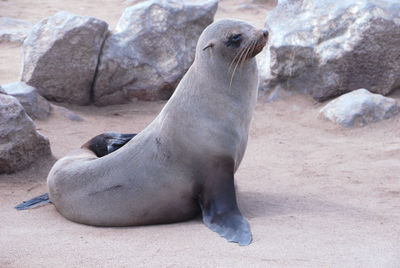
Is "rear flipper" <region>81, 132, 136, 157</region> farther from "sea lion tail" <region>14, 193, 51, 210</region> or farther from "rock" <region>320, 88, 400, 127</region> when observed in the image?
"rock" <region>320, 88, 400, 127</region>

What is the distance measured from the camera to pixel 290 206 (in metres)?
4.09

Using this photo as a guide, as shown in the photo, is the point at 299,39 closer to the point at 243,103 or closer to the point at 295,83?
the point at 295,83

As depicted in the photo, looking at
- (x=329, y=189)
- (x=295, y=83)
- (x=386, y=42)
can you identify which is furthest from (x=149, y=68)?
(x=329, y=189)

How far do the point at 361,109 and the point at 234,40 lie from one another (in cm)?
299

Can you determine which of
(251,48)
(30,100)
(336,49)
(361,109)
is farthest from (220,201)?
(336,49)

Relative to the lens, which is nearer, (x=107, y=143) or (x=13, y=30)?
(x=107, y=143)

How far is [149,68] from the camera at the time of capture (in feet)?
26.0

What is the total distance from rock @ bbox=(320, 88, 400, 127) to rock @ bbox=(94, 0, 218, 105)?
94.1 inches

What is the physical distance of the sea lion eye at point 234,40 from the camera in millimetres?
4039

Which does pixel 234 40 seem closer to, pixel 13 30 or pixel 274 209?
pixel 274 209

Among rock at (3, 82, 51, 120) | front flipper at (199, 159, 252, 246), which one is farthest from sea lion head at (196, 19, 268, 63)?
rock at (3, 82, 51, 120)

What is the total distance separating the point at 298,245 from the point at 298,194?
4.67ft

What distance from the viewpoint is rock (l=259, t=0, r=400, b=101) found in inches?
279

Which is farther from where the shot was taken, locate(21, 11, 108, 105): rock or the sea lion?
locate(21, 11, 108, 105): rock
